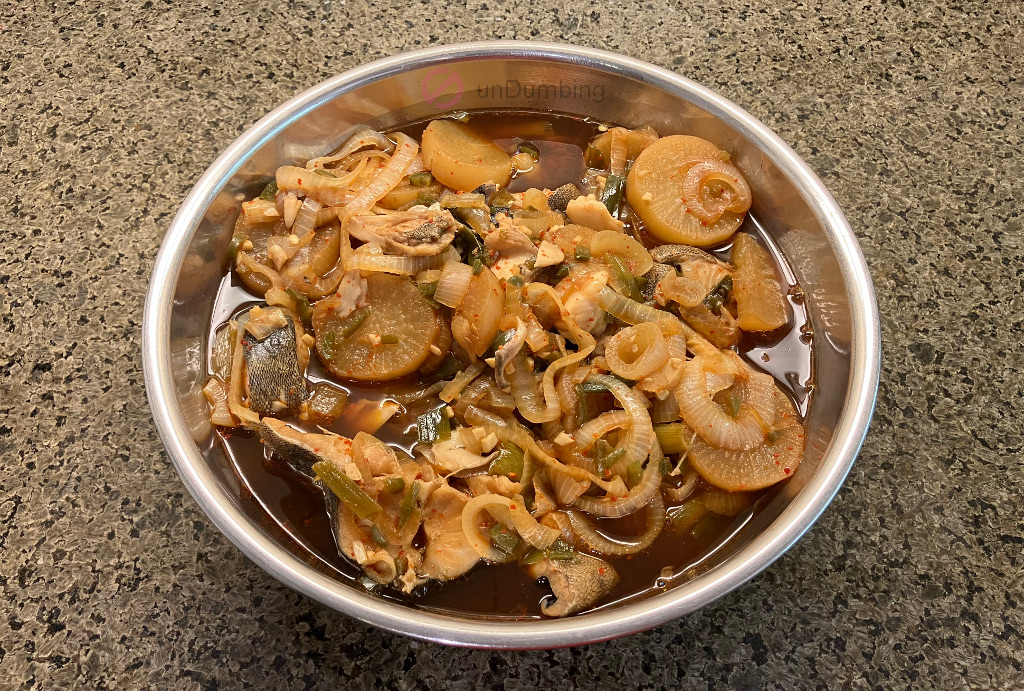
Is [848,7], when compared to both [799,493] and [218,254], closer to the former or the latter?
[799,493]

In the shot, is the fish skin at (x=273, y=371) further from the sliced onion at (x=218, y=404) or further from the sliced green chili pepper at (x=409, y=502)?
the sliced green chili pepper at (x=409, y=502)

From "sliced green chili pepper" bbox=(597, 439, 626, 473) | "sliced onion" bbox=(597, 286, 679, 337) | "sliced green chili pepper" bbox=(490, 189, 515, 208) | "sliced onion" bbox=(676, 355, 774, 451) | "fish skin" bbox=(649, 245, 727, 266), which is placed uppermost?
"sliced green chili pepper" bbox=(490, 189, 515, 208)

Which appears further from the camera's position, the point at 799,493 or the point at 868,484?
the point at 868,484

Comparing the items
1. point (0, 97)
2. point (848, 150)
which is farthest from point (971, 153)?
point (0, 97)

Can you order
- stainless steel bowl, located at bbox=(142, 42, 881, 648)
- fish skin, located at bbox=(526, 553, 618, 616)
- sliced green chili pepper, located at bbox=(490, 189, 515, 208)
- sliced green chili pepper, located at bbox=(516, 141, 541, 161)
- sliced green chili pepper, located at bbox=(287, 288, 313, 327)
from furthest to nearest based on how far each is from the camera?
1. sliced green chili pepper, located at bbox=(516, 141, 541, 161)
2. sliced green chili pepper, located at bbox=(490, 189, 515, 208)
3. sliced green chili pepper, located at bbox=(287, 288, 313, 327)
4. fish skin, located at bbox=(526, 553, 618, 616)
5. stainless steel bowl, located at bbox=(142, 42, 881, 648)

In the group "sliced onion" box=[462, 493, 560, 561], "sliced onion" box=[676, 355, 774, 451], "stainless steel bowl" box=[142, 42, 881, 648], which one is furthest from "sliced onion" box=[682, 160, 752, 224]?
"sliced onion" box=[462, 493, 560, 561]

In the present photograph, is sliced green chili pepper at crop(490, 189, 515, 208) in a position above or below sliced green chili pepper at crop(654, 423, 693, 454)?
above

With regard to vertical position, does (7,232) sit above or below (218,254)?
below

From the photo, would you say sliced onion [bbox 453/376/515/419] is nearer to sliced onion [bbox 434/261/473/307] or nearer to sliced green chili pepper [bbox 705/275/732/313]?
sliced onion [bbox 434/261/473/307]

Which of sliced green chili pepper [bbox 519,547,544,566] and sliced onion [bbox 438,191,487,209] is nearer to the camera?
sliced green chili pepper [bbox 519,547,544,566]
